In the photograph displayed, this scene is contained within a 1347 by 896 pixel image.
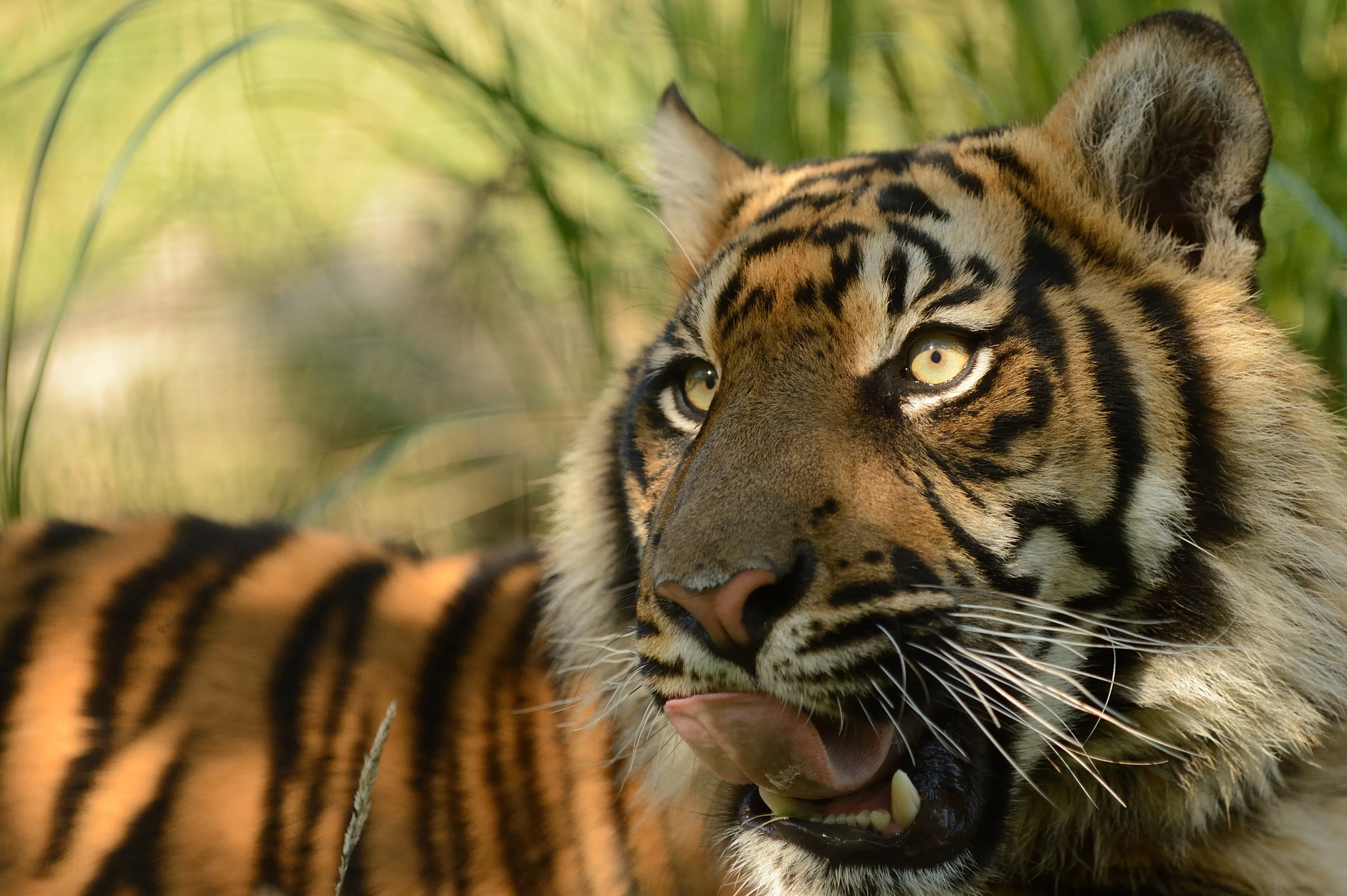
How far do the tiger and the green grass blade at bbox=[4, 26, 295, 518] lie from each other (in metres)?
0.64

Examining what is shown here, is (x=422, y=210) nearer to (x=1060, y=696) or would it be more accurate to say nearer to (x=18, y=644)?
(x=18, y=644)

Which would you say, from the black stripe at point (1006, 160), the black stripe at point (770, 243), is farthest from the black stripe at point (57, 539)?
the black stripe at point (1006, 160)

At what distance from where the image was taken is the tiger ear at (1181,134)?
1.52m

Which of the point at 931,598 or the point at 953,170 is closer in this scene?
the point at 931,598

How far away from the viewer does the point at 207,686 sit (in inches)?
79.4

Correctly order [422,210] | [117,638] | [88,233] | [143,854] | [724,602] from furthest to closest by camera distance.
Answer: [422,210], [88,233], [117,638], [143,854], [724,602]

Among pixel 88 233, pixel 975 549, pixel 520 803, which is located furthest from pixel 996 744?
pixel 88 233

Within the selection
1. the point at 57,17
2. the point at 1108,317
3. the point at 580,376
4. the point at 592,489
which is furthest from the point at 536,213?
the point at 1108,317

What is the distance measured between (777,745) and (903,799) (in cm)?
15

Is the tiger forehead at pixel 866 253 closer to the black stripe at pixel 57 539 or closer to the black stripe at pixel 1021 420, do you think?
the black stripe at pixel 1021 420

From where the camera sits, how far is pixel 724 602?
128 cm

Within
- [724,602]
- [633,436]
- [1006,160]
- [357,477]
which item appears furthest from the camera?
[357,477]

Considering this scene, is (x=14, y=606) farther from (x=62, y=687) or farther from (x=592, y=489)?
(x=592, y=489)

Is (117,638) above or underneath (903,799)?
above
